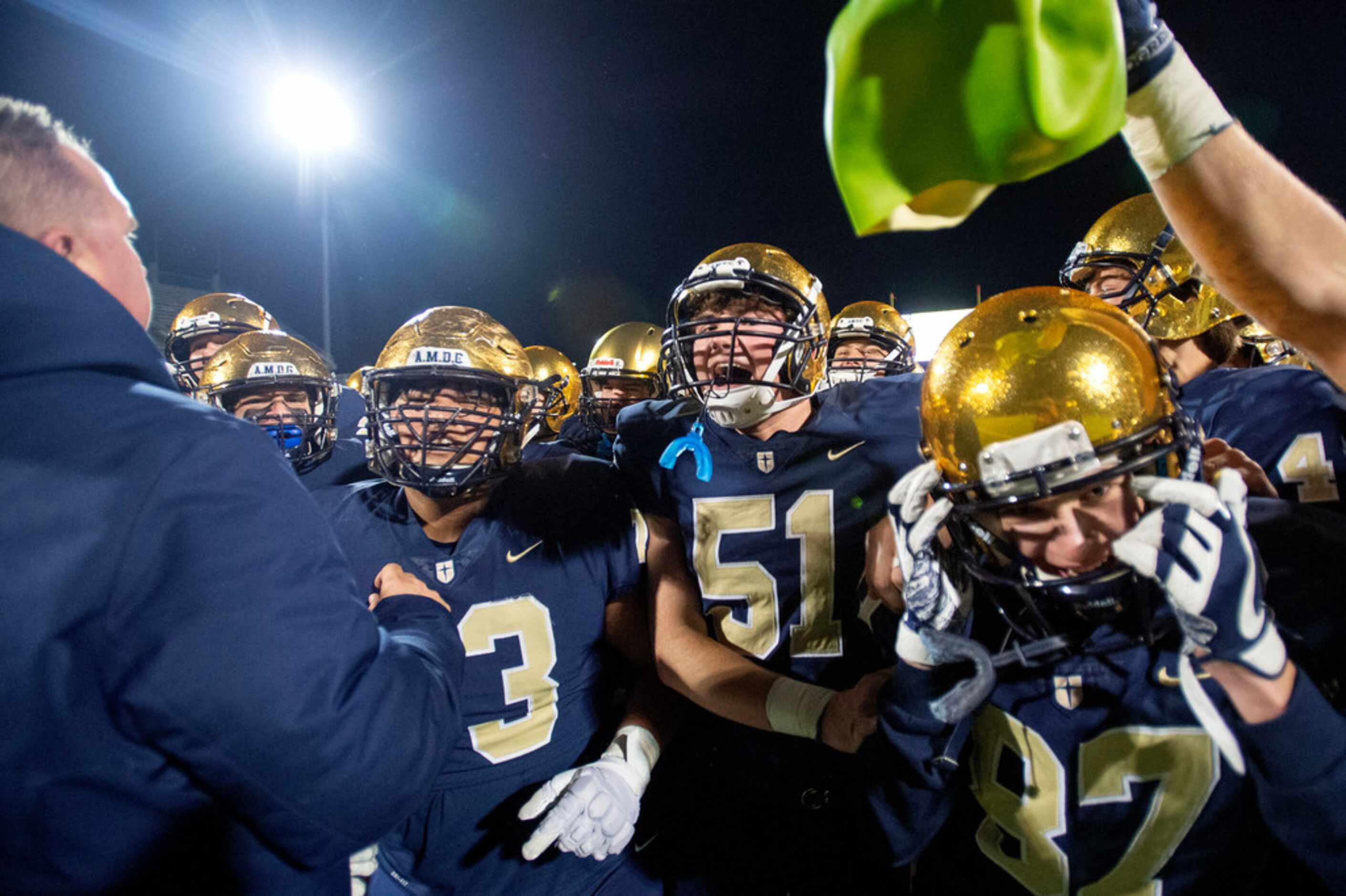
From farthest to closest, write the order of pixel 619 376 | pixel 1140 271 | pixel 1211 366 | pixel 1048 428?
pixel 619 376 → pixel 1211 366 → pixel 1140 271 → pixel 1048 428

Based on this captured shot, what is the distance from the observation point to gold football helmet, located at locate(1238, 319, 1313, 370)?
302 cm

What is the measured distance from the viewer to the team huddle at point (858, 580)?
1.05 metres

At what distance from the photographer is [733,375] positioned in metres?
2.17

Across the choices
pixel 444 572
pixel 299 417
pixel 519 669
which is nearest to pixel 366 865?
pixel 519 669

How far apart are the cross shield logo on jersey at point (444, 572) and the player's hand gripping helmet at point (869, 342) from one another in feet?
9.92

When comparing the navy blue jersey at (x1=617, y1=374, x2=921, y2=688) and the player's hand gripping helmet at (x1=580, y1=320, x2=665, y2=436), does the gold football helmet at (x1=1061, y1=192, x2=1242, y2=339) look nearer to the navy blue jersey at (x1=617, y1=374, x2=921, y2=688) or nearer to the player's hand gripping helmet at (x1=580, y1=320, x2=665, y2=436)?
the navy blue jersey at (x1=617, y1=374, x2=921, y2=688)

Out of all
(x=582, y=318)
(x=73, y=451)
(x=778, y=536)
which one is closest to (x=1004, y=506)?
(x=778, y=536)

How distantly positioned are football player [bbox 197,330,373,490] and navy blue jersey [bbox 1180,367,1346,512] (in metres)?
3.67

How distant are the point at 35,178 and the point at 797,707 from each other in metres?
1.94

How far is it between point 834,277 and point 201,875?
511 inches

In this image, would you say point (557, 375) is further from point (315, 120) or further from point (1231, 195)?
point (315, 120)

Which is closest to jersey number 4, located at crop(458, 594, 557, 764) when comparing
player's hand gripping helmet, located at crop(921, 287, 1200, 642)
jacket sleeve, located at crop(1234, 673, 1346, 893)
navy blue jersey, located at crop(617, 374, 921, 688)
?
navy blue jersey, located at crop(617, 374, 921, 688)

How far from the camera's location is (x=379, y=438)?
2062mm

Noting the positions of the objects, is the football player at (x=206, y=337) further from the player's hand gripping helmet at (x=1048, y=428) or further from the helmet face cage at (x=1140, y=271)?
the helmet face cage at (x=1140, y=271)
